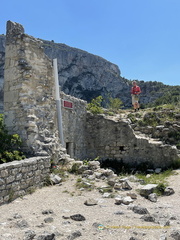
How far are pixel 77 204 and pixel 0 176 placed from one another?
185 centimetres

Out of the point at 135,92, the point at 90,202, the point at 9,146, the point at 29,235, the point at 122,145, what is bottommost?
the point at 90,202

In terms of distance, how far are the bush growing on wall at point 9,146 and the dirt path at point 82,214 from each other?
3.94 ft

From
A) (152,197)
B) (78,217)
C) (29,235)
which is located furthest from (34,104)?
(29,235)

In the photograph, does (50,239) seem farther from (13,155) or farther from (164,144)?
(164,144)

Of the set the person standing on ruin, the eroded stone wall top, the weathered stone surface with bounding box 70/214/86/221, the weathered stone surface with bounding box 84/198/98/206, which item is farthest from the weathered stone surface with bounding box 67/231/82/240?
the person standing on ruin

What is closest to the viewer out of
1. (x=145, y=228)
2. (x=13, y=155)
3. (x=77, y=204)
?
(x=145, y=228)

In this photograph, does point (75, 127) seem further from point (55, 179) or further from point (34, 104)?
point (55, 179)

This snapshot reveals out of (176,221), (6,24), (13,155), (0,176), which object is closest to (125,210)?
(176,221)

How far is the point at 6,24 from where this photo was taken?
26.5ft

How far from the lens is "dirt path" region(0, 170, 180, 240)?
3484 mm

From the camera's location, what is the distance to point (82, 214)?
4.51 meters

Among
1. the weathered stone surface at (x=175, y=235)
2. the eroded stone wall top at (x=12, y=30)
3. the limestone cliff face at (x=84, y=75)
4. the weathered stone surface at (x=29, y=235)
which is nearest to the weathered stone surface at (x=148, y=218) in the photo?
the weathered stone surface at (x=175, y=235)

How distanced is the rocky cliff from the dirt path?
62403 mm

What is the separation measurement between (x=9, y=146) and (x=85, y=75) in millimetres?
72696
